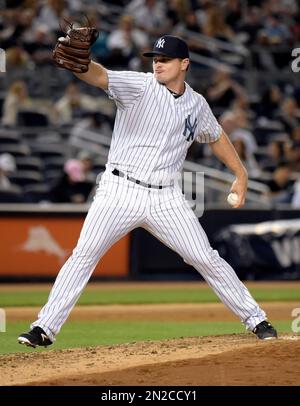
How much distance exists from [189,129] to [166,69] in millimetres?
430

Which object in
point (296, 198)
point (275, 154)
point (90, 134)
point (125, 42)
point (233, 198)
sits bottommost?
point (233, 198)

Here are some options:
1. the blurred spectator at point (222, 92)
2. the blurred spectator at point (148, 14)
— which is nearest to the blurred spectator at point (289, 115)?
the blurred spectator at point (222, 92)

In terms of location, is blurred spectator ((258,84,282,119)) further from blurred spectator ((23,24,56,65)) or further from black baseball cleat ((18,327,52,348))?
black baseball cleat ((18,327,52,348))

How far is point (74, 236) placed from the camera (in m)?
14.2

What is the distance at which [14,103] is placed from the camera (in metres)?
15.6

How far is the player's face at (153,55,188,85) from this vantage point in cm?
696

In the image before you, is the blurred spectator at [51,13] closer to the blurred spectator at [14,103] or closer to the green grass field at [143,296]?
the blurred spectator at [14,103]

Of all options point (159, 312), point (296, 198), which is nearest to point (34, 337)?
point (159, 312)

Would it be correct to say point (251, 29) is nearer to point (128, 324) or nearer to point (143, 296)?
point (143, 296)

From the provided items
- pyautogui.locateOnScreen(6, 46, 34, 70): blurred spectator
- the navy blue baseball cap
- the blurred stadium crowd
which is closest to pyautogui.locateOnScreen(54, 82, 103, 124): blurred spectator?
the blurred stadium crowd

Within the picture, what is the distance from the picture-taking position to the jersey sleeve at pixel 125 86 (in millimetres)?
→ 6648

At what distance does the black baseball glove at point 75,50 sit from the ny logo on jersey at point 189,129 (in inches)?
35.6

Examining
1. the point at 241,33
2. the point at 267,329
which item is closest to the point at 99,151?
the point at 241,33
